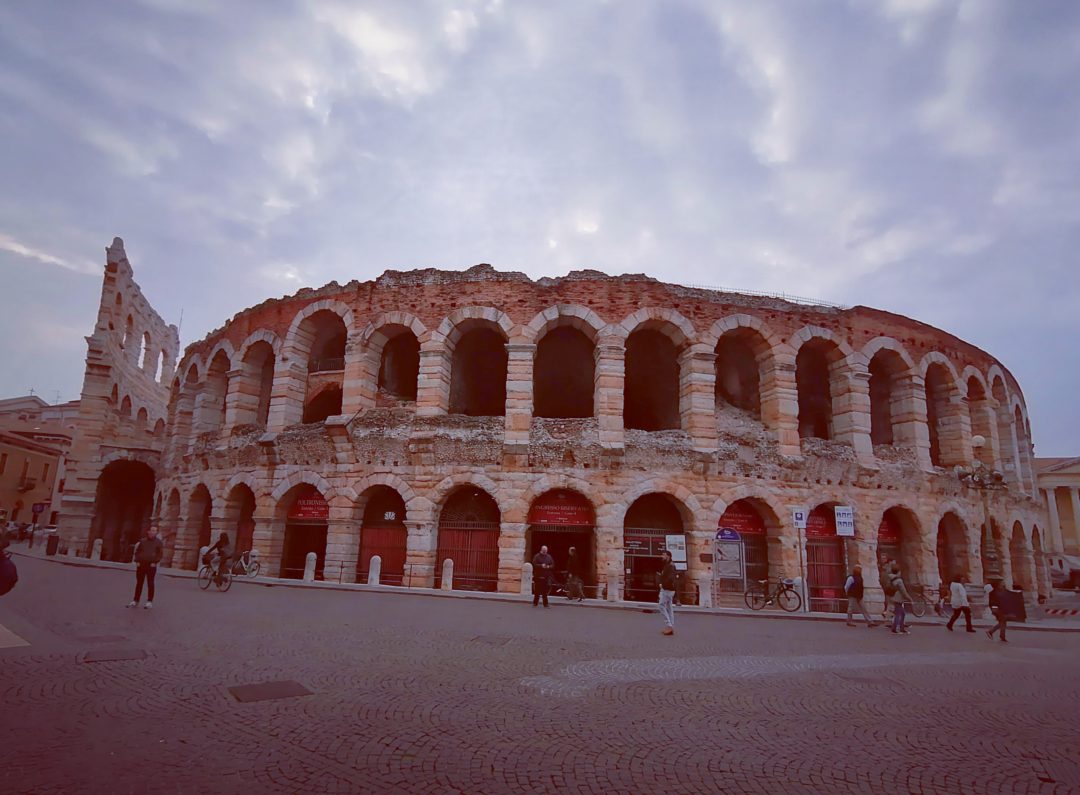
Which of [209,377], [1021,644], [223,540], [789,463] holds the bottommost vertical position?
[1021,644]

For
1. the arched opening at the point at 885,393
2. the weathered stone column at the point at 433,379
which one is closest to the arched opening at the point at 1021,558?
the arched opening at the point at 885,393

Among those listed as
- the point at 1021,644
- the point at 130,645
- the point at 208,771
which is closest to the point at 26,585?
the point at 130,645

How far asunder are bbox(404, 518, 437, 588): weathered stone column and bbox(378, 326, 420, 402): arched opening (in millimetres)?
5430

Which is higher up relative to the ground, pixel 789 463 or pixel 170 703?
pixel 789 463

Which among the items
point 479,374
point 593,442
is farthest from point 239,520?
point 593,442

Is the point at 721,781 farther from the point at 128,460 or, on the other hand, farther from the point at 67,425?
the point at 67,425

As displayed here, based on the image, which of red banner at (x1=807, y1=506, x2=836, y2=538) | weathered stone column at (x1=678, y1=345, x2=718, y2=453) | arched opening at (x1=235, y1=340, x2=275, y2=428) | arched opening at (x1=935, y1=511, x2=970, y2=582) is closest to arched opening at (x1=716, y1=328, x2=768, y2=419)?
weathered stone column at (x1=678, y1=345, x2=718, y2=453)

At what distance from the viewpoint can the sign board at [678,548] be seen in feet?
55.9

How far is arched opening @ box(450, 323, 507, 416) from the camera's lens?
71.3ft

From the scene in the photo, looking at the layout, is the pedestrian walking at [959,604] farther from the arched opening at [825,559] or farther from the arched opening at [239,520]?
the arched opening at [239,520]

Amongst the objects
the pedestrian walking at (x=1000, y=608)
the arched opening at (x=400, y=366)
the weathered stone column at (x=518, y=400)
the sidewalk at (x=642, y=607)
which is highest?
the arched opening at (x=400, y=366)

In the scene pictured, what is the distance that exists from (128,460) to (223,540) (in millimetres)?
17655

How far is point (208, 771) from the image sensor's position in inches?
149

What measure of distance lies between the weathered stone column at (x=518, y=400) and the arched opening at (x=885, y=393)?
1259cm
